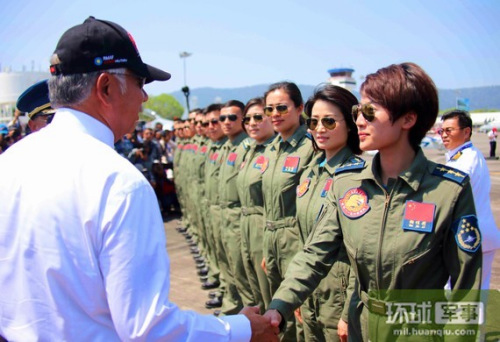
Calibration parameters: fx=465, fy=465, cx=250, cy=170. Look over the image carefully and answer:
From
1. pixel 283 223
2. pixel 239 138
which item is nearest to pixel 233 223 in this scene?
pixel 239 138

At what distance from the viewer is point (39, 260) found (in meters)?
1.35

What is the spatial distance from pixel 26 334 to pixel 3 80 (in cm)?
6644

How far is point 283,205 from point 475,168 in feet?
6.16

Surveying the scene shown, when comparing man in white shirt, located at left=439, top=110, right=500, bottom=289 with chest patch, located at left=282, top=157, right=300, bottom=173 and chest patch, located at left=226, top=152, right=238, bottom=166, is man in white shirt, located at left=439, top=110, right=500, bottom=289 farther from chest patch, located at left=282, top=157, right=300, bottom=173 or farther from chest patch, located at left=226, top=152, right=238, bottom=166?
chest patch, located at left=226, top=152, right=238, bottom=166

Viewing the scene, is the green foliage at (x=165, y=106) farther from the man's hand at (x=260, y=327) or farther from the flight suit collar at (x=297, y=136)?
the man's hand at (x=260, y=327)

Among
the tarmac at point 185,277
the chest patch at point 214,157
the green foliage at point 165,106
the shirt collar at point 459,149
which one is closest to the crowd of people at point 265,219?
the shirt collar at point 459,149

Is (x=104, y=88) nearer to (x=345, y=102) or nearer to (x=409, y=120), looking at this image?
(x=409, y=120)

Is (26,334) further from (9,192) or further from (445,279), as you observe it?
(445,279)

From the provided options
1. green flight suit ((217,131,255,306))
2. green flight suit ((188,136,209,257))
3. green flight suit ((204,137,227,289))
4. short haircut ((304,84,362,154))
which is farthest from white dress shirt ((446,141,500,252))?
green flight suit ((188,136,209,257))

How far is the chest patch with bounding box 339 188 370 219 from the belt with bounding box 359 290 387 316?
0.37 m

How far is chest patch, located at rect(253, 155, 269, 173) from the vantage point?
4.29m

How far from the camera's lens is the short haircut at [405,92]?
2078 millimetres

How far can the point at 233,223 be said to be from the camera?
17.3 feet

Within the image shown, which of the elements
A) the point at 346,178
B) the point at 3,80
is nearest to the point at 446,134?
the point at 346,178
